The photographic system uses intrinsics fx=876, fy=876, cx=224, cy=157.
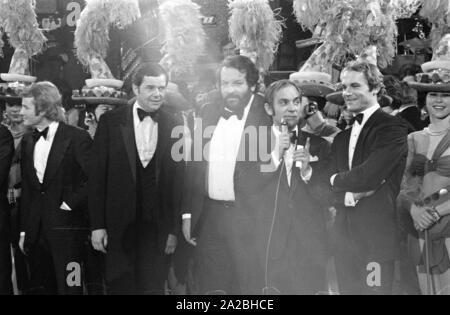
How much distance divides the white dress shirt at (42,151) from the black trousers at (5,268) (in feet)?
1.87

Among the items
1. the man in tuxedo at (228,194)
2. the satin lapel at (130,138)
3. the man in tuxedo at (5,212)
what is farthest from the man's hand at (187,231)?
the man in tuxedo at (5,212)

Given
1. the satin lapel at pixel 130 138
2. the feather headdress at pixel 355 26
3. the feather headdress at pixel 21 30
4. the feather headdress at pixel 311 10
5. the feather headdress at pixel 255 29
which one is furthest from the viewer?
the feather headdress at pixel 21 30

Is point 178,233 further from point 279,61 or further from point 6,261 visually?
point 279,61

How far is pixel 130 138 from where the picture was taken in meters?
5.94

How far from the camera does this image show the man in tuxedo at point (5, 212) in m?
6.33

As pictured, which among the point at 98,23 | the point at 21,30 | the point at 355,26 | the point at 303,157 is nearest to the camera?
the point at 303,157

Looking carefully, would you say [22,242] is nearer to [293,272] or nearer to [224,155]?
[224,155]

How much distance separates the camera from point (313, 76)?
641 cm

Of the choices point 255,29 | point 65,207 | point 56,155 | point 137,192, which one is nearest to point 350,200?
point 137,192

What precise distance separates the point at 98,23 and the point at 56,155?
1351 mm

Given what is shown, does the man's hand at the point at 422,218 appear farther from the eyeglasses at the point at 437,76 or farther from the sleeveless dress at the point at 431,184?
the eyeglasses at the point at 437,76

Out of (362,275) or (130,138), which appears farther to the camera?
(130,138)
